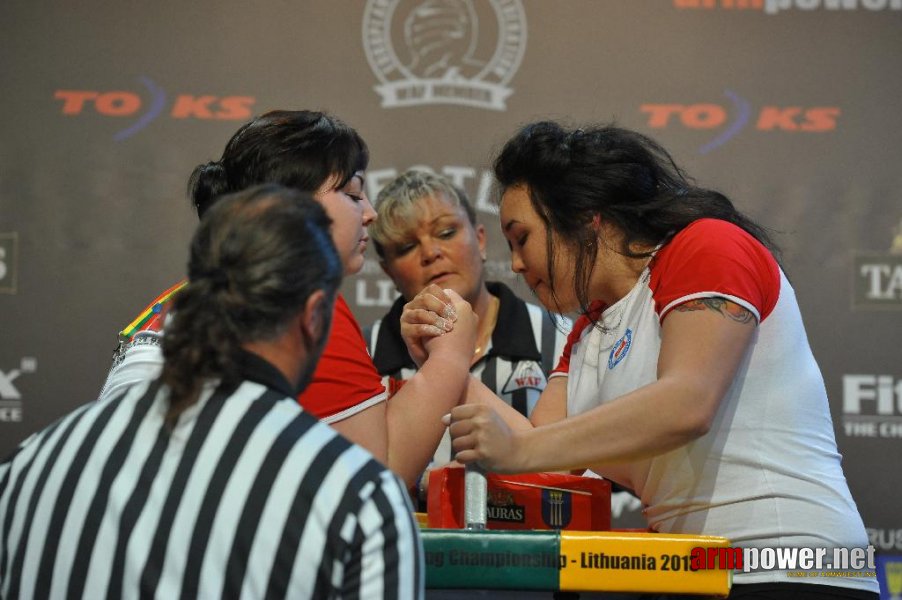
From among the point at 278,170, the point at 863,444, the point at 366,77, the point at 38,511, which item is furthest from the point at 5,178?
the point at 863,444

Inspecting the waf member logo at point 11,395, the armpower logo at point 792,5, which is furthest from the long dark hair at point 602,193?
the waf member logo at point 11,395

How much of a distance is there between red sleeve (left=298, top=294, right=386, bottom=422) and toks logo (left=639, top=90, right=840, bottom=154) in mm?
2276

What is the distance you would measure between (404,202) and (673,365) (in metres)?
1.63

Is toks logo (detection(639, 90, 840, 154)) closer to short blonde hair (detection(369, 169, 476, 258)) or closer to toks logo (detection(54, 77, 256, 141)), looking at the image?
short blonde hair (detection(369, 169, 476, 258))

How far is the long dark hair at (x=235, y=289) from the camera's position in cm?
107

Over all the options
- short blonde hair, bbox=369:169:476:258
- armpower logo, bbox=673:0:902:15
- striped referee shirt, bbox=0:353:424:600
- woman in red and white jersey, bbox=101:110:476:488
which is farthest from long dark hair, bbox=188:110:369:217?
armpower logo, bbox=673:0:902:15

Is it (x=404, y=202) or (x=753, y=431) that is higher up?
(x=404, y=202)

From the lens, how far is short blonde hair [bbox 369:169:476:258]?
3.00 m

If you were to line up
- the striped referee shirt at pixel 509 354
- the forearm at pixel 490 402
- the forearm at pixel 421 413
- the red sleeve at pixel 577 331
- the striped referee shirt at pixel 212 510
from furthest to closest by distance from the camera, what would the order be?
the striped referee shirt at pixel 509 354 < the forearm at pixel 490 402 < the red sleeve at pixel 577 331 < the forearm at pixel 421 413 < the striped referee shirt at pixel 212 510

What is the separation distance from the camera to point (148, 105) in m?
3.60

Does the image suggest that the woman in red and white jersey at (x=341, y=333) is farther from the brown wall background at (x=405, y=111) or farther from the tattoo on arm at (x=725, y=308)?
the brown wall background at (x=405, y=111)

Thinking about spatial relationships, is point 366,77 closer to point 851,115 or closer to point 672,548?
point 851,115

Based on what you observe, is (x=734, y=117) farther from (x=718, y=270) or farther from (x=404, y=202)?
(x=718, y=270)

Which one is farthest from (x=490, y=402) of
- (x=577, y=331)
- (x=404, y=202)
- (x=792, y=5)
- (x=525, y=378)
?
(x=792, y=5)
